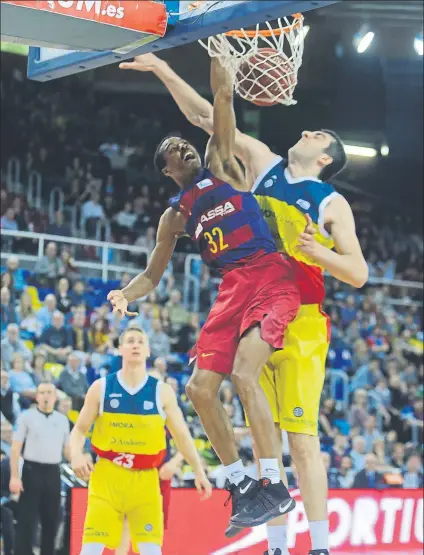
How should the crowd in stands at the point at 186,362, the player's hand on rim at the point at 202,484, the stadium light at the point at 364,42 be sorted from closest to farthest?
the player's hand on rim at the point at 202,484 < the crowd in stands at the point at 186,362 < the stadium light at the point at 364,42

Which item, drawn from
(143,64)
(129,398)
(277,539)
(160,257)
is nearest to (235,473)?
(277,539)

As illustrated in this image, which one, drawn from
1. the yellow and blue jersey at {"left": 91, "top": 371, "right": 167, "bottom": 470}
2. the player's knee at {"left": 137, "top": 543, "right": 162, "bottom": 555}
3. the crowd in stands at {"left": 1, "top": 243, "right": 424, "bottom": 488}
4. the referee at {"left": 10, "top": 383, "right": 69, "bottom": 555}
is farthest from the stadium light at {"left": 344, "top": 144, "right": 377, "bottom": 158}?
the player's knee at {"left": 137, "top": 543, "right": 162, "bottom": 555}

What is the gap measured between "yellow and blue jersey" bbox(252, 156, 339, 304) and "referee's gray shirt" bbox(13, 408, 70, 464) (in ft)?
13.9

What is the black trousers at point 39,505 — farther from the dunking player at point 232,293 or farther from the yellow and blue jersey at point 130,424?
the dunking player at point 232,293

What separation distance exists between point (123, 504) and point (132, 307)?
8.19 meters

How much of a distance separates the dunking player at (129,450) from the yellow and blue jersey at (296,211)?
6.13ft

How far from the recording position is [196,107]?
6734 mm

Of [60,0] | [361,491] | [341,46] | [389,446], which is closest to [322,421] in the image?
[389,446]

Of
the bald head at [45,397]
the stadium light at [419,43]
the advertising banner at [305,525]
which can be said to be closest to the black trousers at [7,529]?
the bald head at [45,397]

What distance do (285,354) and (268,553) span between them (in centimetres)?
127

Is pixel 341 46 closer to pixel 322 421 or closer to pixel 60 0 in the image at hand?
pixel 322 421

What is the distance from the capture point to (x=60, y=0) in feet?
17.2

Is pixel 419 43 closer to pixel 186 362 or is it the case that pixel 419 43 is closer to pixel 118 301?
pixel 186 362

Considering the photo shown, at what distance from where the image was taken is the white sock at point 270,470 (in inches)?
236
